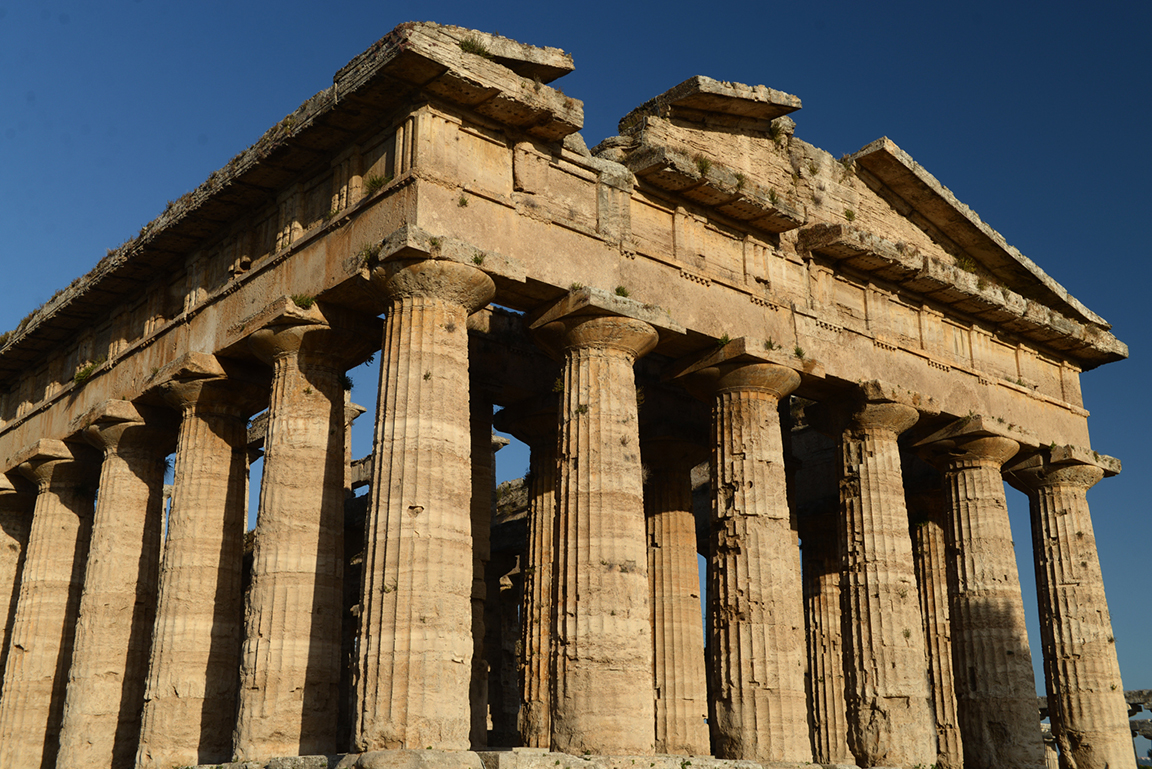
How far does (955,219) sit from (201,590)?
1609cm

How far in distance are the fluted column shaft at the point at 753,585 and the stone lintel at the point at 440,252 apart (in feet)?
15.6

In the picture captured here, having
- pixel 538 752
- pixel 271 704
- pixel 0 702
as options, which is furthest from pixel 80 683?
pixel 538 752

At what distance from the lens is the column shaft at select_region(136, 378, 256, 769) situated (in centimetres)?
1755

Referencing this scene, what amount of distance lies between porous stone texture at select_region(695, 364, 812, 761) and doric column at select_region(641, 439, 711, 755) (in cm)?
289

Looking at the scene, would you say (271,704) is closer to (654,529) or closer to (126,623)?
(126,623)

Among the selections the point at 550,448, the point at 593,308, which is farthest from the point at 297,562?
the point at 550,448

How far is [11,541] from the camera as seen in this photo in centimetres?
2594

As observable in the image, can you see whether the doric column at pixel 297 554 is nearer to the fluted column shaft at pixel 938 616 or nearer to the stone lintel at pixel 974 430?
the stone lintel at pixel 974 430

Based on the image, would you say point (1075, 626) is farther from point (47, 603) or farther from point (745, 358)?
point (47, 603)

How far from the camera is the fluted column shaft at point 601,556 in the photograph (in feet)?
50.6

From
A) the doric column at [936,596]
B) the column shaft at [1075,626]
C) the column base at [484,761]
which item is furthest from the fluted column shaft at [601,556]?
the column shaft at [1075,626]

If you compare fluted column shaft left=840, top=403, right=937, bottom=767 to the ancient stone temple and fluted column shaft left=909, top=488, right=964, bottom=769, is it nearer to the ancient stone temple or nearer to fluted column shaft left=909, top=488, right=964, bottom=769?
the ancient stone temple

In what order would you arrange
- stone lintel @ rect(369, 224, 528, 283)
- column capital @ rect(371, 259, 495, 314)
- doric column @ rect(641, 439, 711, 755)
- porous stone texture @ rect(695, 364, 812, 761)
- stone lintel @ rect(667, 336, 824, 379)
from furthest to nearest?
1. doric column @ rect(641, 439, 711, 755)
2. stone lintel @ rect(667, 336, 824, 379)
3. porous stone texture @ rect(695, 364, 812, 761)
4. column capital @ rect(371, 259, 495, 314)
5. stone lintel @ rect(369, 224, 528, 283)

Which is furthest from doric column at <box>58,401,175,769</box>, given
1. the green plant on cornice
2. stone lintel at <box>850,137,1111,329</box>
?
stone lintel at <box>850,137,1111,329</box>
